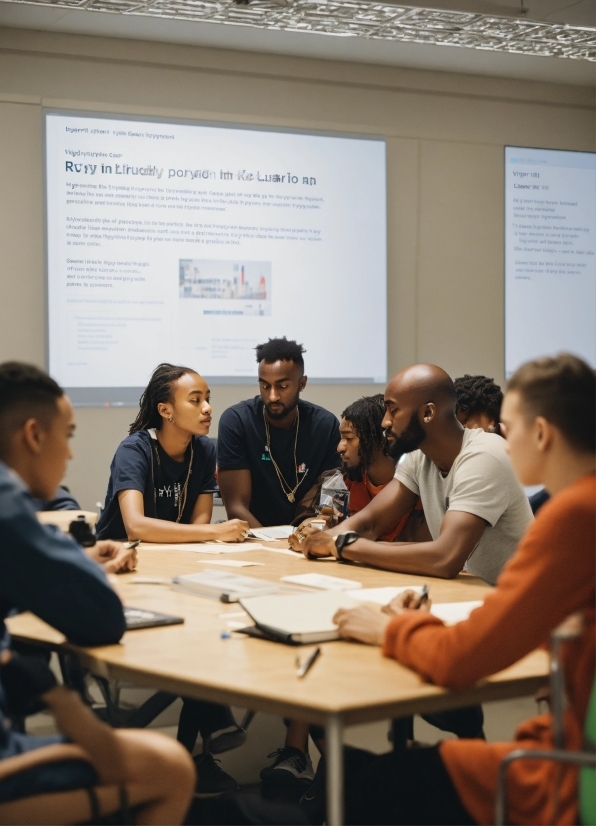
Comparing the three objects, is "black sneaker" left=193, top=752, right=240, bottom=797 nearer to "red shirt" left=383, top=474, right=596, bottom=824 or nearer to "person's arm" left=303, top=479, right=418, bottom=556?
"person's arm" left=303, top=479, right=418, bottom=556

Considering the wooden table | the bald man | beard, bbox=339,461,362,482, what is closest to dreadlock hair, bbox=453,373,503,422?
beard, bbox=339,461,362,482

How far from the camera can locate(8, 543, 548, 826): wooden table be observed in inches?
58.1

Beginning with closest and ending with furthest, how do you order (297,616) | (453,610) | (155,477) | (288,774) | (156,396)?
(297,616) → (453,610) → (288,774) → (155,477) → (156,396)

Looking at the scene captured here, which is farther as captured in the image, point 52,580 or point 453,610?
point 453,610

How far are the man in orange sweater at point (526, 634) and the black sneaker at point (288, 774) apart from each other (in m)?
1.31

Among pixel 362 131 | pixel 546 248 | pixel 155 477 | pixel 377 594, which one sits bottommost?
pixel 377 594

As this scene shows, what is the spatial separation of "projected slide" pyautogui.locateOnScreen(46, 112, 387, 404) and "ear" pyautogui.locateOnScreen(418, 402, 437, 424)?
A: 9.50 feet

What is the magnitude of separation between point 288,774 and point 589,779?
178 centimetres

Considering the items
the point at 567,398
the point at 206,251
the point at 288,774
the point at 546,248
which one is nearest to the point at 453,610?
the point at 567,398

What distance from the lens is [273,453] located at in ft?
13.9

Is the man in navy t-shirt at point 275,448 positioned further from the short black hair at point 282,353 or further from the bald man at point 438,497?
the bald man at point 438,497

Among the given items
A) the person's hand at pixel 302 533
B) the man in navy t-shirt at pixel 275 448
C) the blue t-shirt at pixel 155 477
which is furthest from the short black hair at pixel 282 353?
the person's hand at pixel 302 533

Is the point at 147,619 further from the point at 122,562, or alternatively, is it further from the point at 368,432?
the point at 368,432

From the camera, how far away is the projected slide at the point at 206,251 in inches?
207
